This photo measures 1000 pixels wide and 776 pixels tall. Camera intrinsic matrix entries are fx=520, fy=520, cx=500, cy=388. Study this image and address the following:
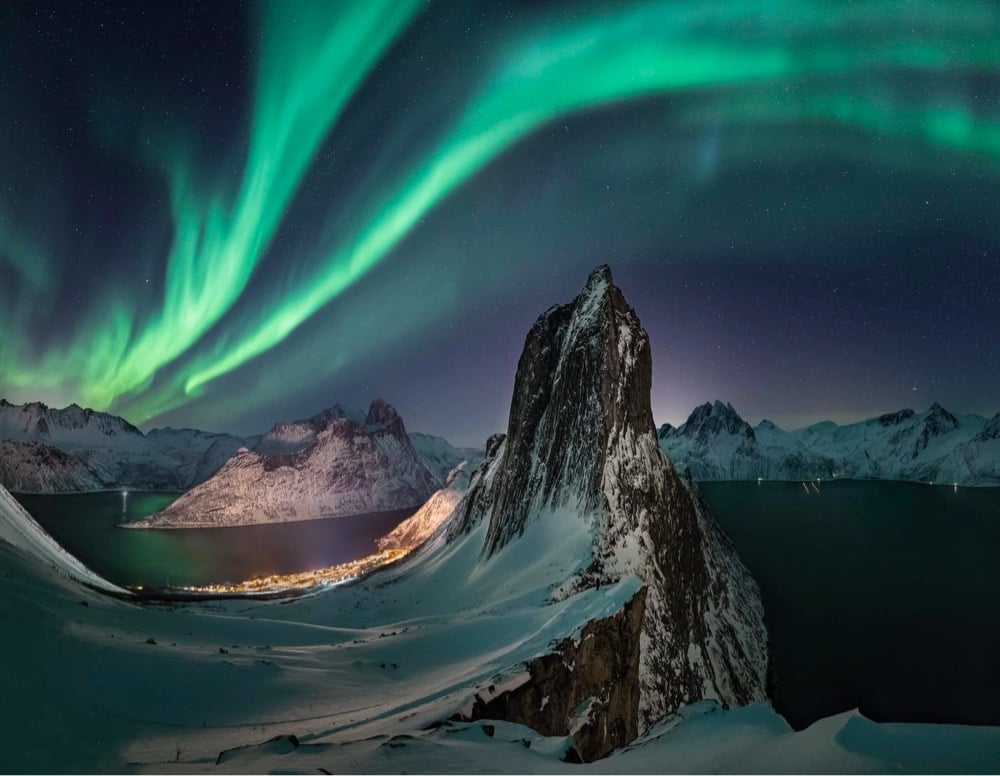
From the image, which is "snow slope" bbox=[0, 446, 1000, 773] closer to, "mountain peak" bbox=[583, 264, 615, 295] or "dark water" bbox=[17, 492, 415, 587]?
"mountain peak" bbox=[583, 264, 615, 295]

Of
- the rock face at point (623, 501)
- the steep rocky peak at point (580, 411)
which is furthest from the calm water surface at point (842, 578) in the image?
the steep rocky peak at point (580, 411)

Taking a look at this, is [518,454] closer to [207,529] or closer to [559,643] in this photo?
[559,643]

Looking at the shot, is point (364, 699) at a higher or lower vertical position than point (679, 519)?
lower

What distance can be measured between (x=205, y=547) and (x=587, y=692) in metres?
134

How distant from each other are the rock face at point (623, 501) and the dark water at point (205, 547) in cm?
6288

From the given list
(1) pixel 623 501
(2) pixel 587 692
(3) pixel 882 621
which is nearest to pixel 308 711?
(2) pixel 587 692

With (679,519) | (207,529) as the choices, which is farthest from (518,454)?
(207,529)

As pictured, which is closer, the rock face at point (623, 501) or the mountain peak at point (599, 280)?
the rock face at point (623, 501)

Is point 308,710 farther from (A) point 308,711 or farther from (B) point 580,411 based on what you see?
(B) point 580,411

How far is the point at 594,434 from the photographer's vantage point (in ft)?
137

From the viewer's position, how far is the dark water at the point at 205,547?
3675 inches

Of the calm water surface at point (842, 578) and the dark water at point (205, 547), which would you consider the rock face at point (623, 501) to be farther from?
the dark water at point (205, 547)

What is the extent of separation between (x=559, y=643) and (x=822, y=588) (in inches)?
2619

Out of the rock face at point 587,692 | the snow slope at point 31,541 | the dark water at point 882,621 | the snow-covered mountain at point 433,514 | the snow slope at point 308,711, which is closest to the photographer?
the snow slope at point 308,711
